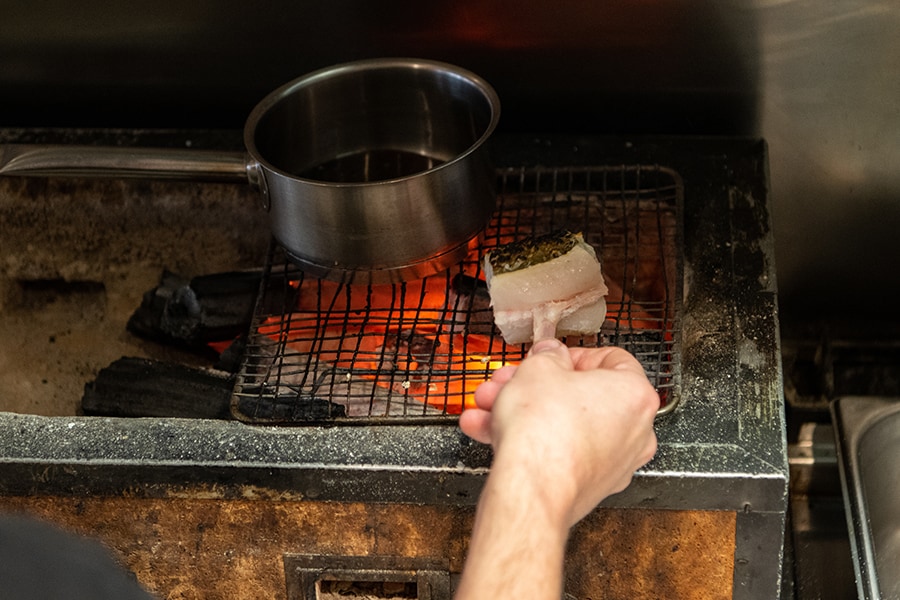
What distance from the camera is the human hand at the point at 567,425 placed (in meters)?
1.54

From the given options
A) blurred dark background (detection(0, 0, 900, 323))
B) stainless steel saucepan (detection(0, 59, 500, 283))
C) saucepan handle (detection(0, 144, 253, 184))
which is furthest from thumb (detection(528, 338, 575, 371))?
blurred dark background (detection(0, 0, 900, 323))

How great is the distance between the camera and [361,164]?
2.64 meters

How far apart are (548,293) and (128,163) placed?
0.98 metres

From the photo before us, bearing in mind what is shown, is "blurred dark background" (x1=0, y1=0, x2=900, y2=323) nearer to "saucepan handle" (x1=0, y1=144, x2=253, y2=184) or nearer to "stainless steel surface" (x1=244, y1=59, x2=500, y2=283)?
"stainless steel surface" (x1=244, y1=59, x2=500, y2=283)

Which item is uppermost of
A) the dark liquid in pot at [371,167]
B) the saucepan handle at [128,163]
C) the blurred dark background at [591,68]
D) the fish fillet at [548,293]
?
the blurred dark background at [591,68]

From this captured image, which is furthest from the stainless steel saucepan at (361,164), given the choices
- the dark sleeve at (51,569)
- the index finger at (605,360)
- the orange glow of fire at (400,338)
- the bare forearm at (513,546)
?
the dark sleeve at (51,569)

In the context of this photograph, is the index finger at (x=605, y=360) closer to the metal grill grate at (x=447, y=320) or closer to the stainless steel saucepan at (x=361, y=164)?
the metal grill grate at (x=447, y=320)

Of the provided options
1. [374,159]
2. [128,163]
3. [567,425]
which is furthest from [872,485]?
[128,163]

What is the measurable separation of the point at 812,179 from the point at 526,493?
1778mm

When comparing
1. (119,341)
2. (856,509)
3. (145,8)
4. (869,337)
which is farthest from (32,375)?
(869,337)

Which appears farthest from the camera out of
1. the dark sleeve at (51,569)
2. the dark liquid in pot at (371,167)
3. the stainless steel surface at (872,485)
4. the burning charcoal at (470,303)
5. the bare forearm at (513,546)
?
the dark liquid in pot at (371,167)

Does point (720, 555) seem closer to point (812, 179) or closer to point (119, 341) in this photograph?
point (812, 179)

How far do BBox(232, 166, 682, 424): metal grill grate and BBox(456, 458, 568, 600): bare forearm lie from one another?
0.54 meters

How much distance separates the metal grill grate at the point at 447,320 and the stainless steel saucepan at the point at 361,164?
0.37ft
